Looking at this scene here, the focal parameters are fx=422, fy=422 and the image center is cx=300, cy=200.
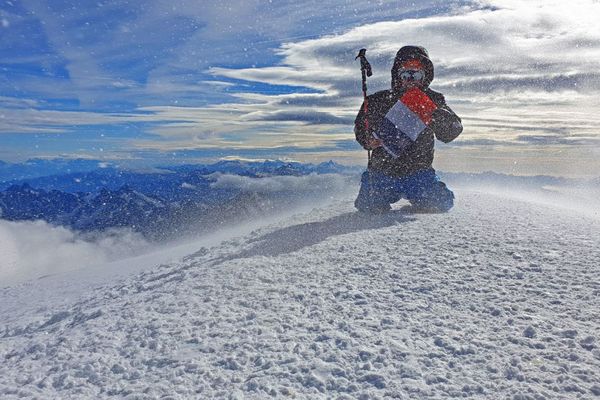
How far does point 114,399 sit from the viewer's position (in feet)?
10.1

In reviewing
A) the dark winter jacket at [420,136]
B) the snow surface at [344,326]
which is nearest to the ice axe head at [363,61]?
the dark winter jacket at [420,136]

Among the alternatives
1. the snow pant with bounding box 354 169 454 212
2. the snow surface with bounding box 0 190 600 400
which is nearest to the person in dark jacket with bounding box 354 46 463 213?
the snow pant with bounding box 354 169 454 212

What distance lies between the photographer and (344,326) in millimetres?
3693

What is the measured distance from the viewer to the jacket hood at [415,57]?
7.94 meters

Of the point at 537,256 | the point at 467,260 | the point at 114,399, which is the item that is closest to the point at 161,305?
the point at 114,399

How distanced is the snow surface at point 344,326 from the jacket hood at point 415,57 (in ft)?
10.8

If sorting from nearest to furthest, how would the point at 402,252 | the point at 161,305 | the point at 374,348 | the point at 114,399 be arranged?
1. the point at 114,399
2. the point at 374,348
3. the point at 161,305
4. the point at 402,252

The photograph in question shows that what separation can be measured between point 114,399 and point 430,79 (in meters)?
7.41

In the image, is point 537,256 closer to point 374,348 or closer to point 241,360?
point 374,348

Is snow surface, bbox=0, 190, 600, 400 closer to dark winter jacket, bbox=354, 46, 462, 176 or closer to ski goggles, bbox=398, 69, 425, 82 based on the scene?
dark winter jacket, bbox=354, 46, 462, 176

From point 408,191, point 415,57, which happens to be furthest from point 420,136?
point 415,57

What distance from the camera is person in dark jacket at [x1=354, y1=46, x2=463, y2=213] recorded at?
786 centimetres

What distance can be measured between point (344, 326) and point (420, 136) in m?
5.45

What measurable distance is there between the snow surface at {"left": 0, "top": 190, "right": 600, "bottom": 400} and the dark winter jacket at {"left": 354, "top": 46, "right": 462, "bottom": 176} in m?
2.22
